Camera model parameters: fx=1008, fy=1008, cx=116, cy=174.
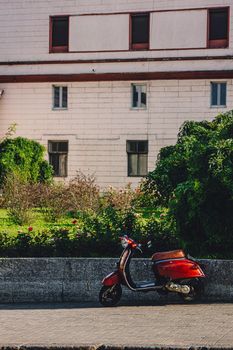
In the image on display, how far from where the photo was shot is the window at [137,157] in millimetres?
44000

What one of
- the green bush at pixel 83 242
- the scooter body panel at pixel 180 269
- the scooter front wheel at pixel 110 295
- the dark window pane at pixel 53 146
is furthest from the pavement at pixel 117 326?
the dark window pane at pixel 53 146

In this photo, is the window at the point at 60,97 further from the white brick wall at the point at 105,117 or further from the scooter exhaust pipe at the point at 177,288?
the scooter exhaust pipe at the point at 177,288

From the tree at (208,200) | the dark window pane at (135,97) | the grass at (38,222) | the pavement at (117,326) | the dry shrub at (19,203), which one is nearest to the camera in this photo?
the pavement at (117,326)

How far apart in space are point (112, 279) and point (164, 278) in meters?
0.85

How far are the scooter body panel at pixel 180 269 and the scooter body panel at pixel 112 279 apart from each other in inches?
25.7

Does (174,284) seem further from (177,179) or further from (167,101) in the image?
(167,101)

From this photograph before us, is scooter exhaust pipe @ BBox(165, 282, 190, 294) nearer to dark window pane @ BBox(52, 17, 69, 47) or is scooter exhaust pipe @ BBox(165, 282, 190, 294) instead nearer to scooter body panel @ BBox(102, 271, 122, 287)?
scooter body panel @ BBox(102, 271, 122, 287)

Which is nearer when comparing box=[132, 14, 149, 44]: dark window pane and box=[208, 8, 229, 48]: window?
box=[208, 8, 229, 48]: window

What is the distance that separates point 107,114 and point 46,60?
3.66m

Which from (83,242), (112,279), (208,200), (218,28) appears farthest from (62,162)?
(112,279)

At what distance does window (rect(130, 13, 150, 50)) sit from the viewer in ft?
143

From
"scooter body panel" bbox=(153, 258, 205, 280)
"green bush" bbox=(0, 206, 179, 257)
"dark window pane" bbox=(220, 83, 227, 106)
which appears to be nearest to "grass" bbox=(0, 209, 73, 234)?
"green bush" bbox=(0, 206, 179, 257)

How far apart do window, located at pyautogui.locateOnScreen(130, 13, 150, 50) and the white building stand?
1.7 inches

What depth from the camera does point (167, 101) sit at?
43.5 metres
